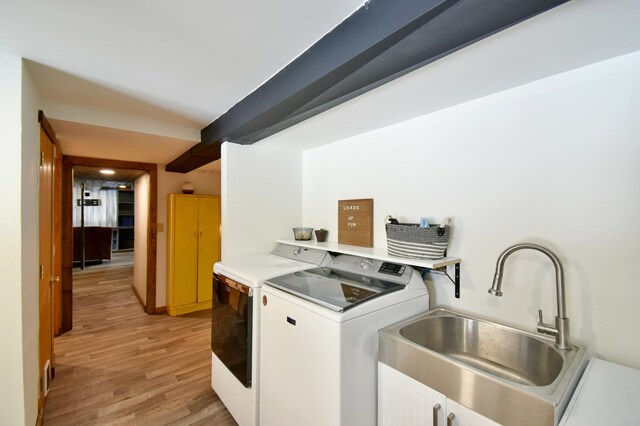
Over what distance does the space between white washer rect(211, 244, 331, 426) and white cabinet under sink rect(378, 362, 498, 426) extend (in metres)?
0.75

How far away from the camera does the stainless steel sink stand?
0.89 meters

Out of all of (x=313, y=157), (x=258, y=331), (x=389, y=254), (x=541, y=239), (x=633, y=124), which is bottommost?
(x=258, y=331)

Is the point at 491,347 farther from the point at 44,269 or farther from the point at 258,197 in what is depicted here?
the point at 44,269

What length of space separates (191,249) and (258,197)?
6.58ft

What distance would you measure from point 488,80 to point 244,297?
175 centimetres

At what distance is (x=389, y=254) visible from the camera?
1.63m

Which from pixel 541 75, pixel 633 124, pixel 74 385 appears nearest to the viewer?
pixel 633 124

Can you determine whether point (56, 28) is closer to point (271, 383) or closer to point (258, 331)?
point (258, 331)

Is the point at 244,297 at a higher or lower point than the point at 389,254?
lower

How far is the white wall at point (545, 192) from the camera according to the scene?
42.9 inches

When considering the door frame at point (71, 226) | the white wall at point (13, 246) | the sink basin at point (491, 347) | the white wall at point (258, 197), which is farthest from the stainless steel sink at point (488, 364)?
the door frame at point (71, 226)

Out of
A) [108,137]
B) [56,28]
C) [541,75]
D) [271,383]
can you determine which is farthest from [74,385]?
[541,75]

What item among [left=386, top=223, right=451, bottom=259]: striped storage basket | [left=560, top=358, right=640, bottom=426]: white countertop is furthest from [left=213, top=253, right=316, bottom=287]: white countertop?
[left=560, top=358, right=640, bottom=426]: white countertop

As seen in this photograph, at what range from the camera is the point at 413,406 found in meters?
1.19
